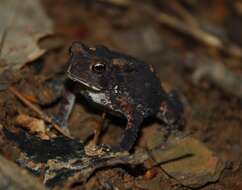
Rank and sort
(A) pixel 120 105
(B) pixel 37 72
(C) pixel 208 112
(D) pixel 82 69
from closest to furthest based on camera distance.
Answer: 1. (D) pixel 82 69
2. (A) pixel 120 105
3. (B) pixel 37 72
4. (C) pixel 208 112

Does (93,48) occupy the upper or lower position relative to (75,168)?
upper

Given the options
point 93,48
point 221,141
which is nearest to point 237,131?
point 221,141

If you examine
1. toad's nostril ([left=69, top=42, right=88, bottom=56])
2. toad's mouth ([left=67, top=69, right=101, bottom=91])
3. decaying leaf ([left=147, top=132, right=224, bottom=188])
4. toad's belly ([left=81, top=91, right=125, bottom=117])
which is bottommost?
decaying leaf ([left=147, top=132, right=224, bottom=188])

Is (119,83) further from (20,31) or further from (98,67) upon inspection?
(20,31)

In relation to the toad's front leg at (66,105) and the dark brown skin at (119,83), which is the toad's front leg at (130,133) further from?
the toad's front leg at (66,105)

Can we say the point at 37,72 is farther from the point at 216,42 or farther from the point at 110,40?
the point at 216,42

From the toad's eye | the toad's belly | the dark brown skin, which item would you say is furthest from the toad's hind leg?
the toad's eye

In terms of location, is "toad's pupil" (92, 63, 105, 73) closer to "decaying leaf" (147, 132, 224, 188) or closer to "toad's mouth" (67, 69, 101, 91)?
"toad's mouth" (67, 69, 101, 91)
